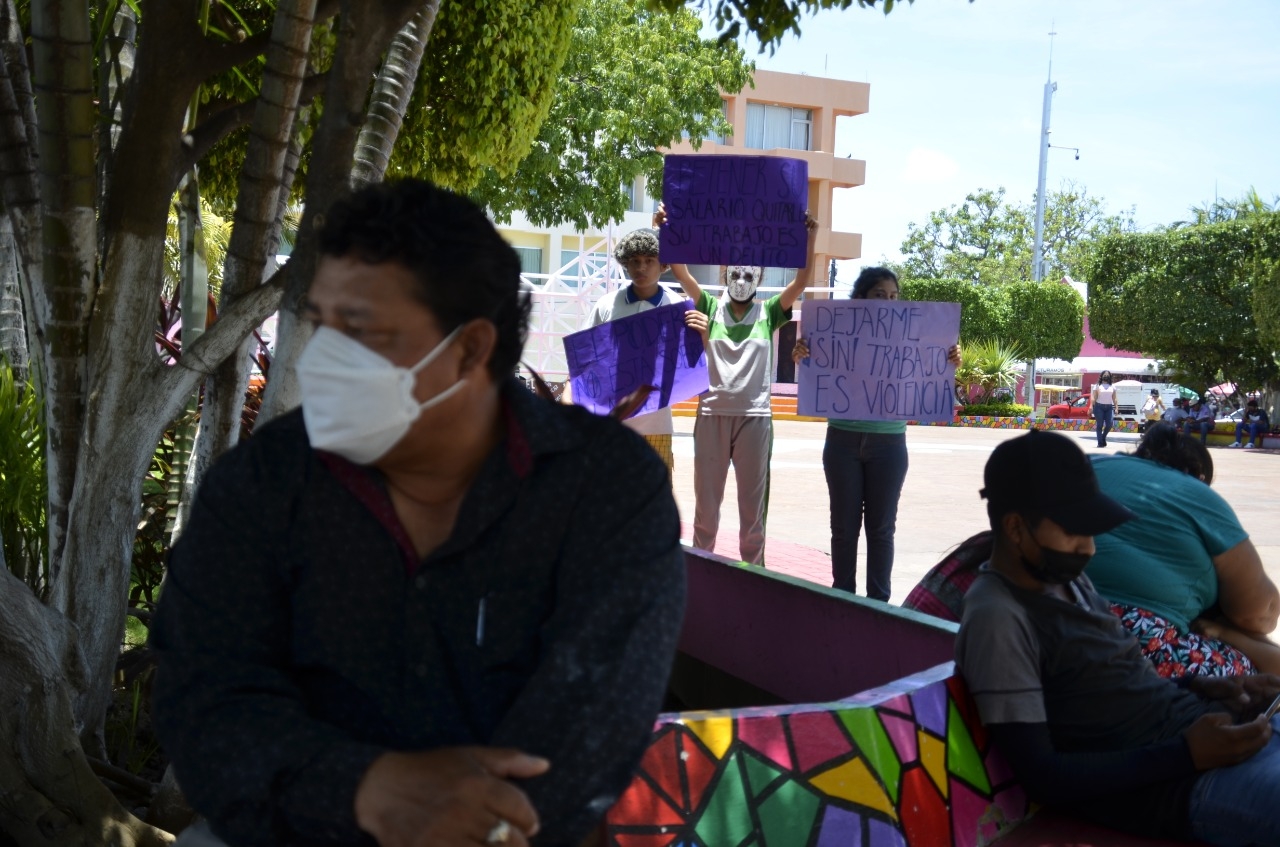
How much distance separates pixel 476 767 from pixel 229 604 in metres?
0.40

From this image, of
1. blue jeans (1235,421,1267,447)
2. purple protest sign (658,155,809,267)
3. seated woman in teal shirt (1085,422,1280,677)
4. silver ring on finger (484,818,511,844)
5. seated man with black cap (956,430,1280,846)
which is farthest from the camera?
blue jeans (1235,421,1267,447)

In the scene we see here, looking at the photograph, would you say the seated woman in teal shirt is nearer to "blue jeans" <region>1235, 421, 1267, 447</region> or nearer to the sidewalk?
the sidewalk

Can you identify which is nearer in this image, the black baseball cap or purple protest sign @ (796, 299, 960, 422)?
the black baseball cap

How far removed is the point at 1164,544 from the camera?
3.69 metres

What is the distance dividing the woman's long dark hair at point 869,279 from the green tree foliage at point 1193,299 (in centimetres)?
2564

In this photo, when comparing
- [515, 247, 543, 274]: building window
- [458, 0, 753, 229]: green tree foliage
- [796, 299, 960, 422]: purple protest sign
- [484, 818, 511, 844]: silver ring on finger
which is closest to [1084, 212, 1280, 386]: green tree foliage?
[458, 0, 753, 229]: green tree foliage

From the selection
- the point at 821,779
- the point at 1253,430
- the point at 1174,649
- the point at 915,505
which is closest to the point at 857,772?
the point at 821,779

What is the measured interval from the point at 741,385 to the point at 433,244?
4.77 metres

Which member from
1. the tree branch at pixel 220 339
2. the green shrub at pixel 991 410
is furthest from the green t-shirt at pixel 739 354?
the green shrub at pixel 991 410

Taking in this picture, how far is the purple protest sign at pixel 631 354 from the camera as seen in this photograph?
6227mm

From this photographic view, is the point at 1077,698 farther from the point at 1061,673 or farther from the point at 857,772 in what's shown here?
the point at 857,772

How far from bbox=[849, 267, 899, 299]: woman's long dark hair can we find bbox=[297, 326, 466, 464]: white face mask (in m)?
4.89

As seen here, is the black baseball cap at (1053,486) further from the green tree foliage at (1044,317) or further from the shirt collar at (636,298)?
the green tree foliage at (1044,317)

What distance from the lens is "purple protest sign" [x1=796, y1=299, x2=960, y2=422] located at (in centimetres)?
618
